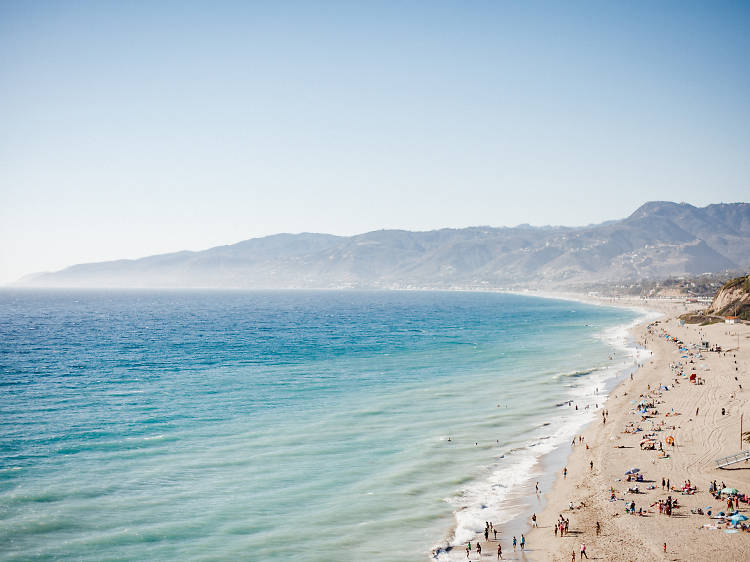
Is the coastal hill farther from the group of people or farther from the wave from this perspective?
the group of people

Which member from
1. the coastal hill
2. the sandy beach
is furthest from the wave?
the coastal hill

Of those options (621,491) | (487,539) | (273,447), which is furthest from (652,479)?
(273,447)

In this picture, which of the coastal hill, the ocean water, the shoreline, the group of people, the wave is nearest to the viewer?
the shoreline

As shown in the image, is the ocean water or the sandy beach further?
the ocean water

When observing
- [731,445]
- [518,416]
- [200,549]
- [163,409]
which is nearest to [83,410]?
[163,409]

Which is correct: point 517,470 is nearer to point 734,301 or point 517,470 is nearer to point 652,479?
point 652,479

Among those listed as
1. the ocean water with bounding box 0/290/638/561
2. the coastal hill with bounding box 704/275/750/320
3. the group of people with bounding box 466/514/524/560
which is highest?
the coastal hill with bounding box 704/275/750/320
